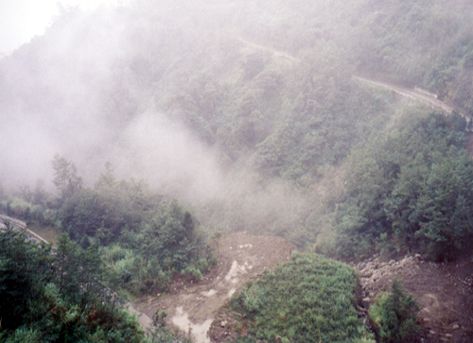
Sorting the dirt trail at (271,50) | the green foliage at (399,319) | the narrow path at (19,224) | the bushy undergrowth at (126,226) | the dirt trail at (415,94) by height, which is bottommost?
the narrow path at (19,224)

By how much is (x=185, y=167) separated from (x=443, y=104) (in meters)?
26.1

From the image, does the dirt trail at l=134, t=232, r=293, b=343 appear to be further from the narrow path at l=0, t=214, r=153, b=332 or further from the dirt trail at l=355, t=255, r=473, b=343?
the dirt trail at l=355, t=255, r=473, b=343

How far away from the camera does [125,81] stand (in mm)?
54625

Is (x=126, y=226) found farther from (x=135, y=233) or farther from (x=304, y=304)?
(x=304, y=304)

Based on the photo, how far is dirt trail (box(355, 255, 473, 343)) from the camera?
14.9 metres

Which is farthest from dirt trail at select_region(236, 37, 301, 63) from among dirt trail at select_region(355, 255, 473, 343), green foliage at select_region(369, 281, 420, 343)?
green foliage at select_region(369, 281, 420, 343)

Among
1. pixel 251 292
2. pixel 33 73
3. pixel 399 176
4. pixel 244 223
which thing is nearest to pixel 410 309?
pixel 251 292

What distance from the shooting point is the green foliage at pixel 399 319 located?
14133 mm

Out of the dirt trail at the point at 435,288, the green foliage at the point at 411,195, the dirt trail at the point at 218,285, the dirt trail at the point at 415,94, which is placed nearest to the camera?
the dirt trail at the point at 435,288

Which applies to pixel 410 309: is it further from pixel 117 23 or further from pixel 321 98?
pixel 117 23

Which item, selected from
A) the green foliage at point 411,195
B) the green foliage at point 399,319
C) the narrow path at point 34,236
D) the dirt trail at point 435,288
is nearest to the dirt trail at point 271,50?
the green foliage at point 411,195

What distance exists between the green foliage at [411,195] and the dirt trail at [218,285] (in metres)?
4.78

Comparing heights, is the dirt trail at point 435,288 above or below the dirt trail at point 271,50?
below

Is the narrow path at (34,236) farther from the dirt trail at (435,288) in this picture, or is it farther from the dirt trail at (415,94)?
the dirt trail at (415,94)
